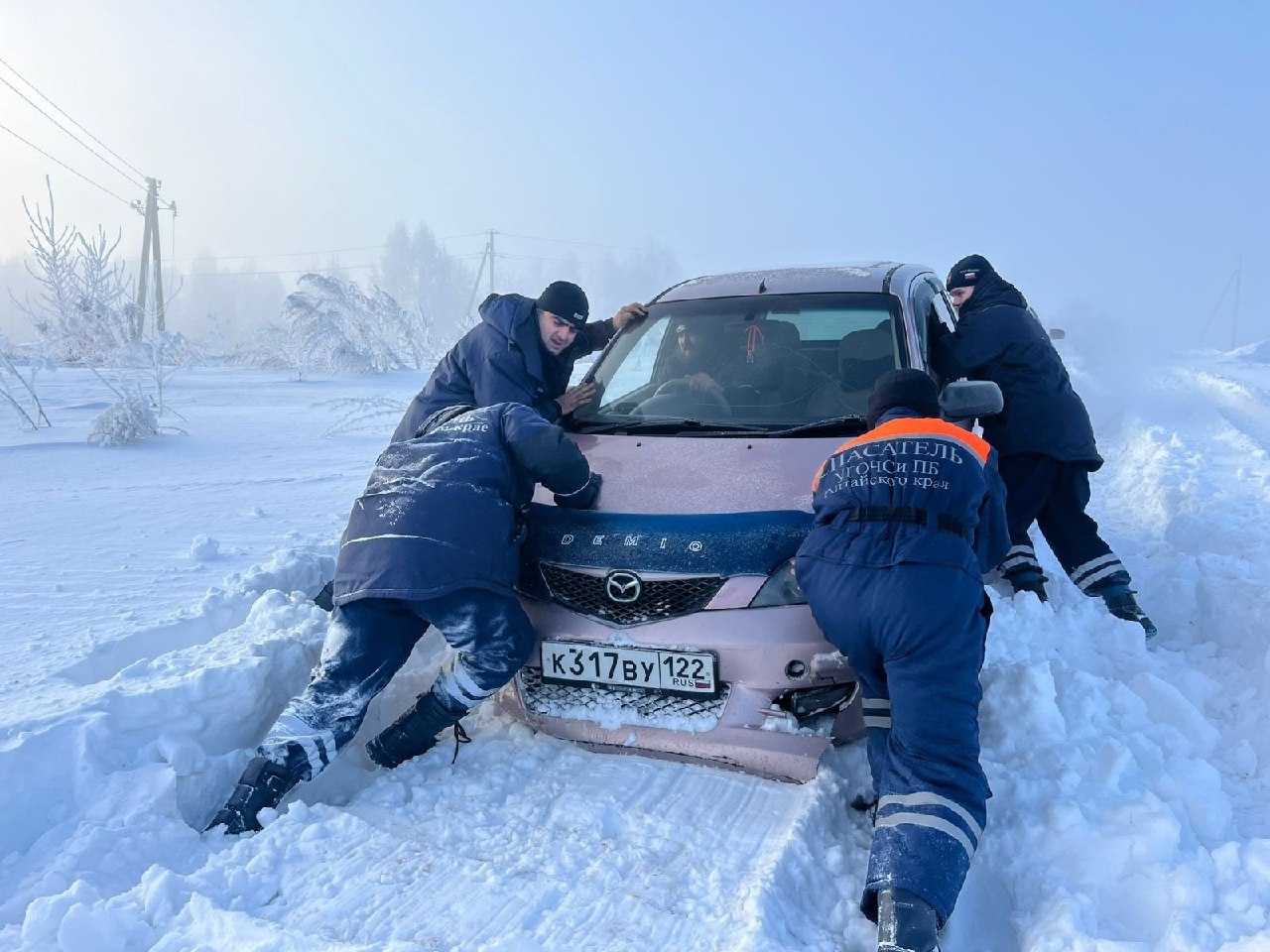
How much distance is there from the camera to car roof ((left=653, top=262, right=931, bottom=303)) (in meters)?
4.34

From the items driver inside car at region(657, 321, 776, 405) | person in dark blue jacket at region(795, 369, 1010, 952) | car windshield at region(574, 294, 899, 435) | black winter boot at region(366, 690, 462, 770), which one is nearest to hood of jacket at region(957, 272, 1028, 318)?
car windshield at region(574, 294, 899, 435)

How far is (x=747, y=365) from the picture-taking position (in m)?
4.18

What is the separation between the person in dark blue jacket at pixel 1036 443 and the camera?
14.3ft

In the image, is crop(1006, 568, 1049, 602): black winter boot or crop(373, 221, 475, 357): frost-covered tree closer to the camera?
crop(1006, 568, 1049, 602): black winter boot

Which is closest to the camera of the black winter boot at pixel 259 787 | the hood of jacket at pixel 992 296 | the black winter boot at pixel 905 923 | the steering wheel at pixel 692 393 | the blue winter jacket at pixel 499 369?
the black winter boot at pixel 905 923

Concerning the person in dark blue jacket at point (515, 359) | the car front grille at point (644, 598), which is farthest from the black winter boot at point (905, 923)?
the person in dark blue jacket at point (515, 359)

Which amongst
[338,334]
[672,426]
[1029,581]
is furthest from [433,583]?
[338,334]

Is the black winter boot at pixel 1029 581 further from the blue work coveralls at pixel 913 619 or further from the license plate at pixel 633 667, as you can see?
the license plate at pixel 633 667

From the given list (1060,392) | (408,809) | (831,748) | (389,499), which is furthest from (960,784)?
(1060,392)

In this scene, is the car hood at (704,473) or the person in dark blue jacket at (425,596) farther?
the car hood at (704,473)

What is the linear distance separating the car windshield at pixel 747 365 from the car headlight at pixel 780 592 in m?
0.88

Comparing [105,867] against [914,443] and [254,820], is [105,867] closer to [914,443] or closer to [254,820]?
[254,820]

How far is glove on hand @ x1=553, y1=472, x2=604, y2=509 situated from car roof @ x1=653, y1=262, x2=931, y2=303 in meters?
1.76

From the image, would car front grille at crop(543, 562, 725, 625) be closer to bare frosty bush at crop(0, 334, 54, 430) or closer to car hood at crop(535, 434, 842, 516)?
car hood at crop(535, 434, 842, 516)
